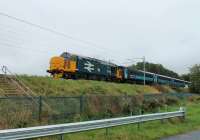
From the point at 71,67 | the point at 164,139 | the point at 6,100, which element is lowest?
the point at 164,139

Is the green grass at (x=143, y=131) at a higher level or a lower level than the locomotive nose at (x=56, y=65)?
lower

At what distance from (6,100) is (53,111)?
2623mm

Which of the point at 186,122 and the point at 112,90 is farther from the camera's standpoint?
the point at 112,90

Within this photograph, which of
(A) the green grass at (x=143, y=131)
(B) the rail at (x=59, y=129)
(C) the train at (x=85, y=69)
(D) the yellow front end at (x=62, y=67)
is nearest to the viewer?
(B) the rail at (x=59, y=129)

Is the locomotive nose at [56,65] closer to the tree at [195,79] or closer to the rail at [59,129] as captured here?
the rail at [59,129]

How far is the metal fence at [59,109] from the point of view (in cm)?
1434

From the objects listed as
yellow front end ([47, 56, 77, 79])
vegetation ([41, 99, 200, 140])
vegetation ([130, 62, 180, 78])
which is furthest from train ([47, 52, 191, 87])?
vegetation ([130, 62, 180, 78])

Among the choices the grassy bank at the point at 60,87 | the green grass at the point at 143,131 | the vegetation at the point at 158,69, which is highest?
the vegetation at the point at 158,69

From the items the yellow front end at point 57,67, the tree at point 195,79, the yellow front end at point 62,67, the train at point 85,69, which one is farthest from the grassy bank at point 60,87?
the tree at point 195,79

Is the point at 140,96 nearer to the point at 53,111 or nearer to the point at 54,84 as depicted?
the point at 54,84

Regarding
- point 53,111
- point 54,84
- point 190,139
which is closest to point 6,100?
point 53,111

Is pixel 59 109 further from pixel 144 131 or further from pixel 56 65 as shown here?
pixel 56 65

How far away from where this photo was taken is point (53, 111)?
53.8 ft

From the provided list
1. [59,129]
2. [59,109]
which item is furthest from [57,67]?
[59,129]
